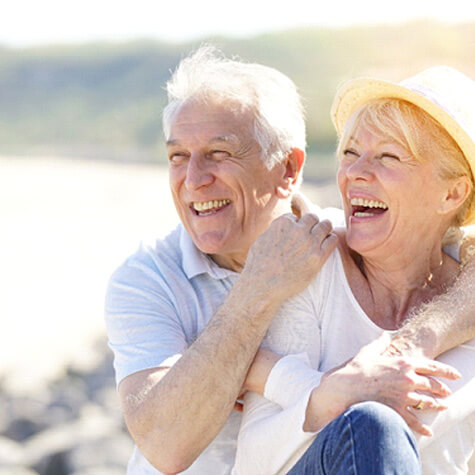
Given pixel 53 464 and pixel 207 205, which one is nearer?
pixel 207 205

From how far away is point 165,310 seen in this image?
290cm

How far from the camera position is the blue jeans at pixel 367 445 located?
7.29ft

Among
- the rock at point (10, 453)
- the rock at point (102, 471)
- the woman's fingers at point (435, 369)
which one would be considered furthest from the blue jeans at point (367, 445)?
the rock at point (10, 453)

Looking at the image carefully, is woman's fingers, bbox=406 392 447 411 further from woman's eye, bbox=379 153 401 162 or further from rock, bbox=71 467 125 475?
rock, bbox=71 467 125 475

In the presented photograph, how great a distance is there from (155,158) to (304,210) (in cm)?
1746

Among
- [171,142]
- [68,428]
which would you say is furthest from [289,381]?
[68,428]

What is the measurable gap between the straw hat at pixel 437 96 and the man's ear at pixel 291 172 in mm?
324

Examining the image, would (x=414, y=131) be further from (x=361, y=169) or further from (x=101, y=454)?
(x=101, y=454)

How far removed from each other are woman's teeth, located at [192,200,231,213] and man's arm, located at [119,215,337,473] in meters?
0.40

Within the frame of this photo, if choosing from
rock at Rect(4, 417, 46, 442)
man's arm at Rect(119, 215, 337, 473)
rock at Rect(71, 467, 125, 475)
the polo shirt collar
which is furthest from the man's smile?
rock at Rect(4, 417, 46, 442)

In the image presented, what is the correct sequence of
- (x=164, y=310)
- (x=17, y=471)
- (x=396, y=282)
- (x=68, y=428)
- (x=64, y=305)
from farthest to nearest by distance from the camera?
(x=64, y=305) < (x=68, y=428) < (x=17, y=471) < (x=396, y=282) < (x=164, y=310)

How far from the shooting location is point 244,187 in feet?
10.4

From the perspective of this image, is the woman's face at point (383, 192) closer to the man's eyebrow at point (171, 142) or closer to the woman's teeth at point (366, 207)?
the woman's teeth at point (366, 207)

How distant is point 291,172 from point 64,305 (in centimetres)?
535
